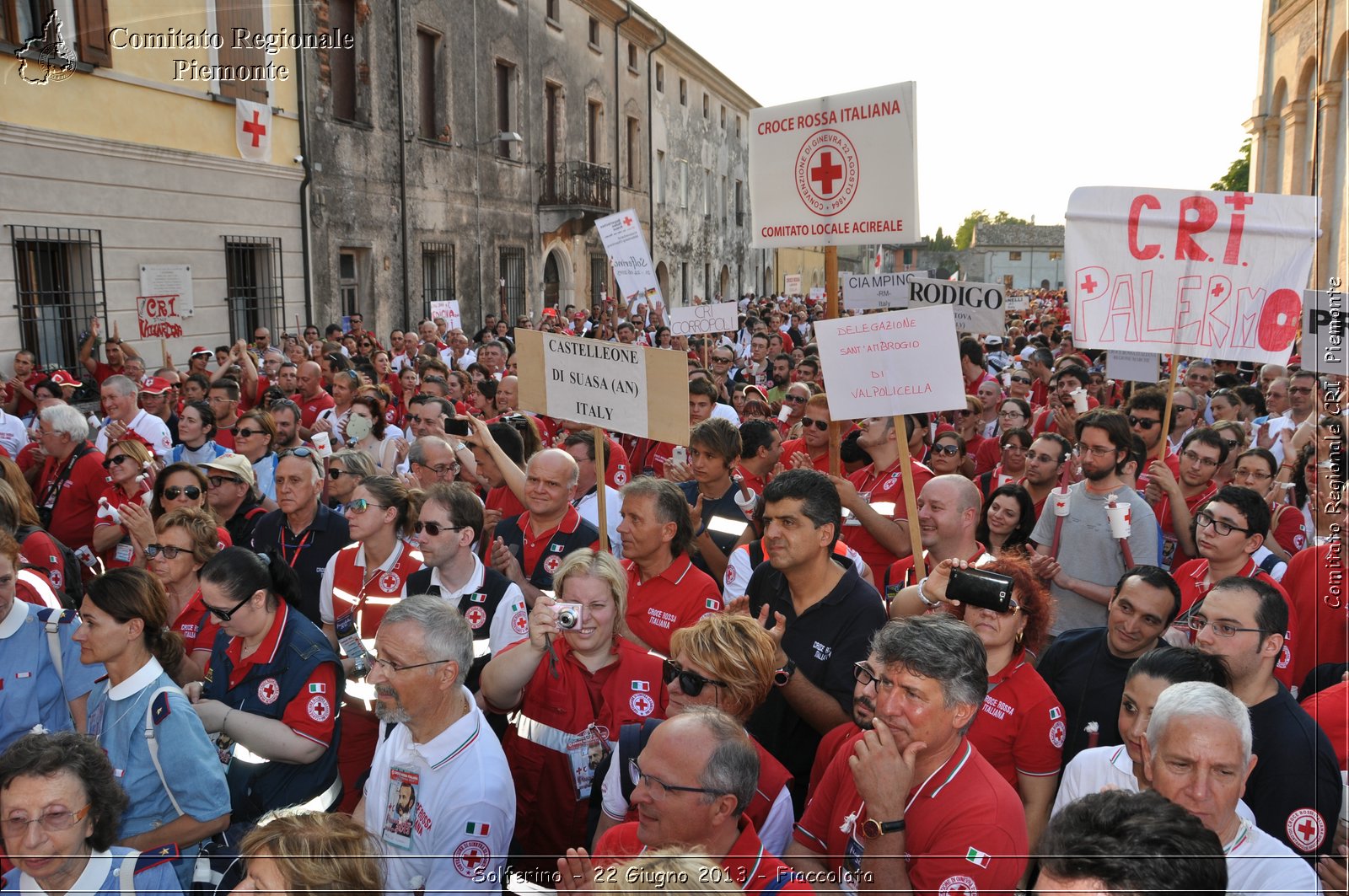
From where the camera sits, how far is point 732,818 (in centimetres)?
274

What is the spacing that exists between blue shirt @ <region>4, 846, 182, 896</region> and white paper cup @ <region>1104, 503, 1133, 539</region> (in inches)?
170

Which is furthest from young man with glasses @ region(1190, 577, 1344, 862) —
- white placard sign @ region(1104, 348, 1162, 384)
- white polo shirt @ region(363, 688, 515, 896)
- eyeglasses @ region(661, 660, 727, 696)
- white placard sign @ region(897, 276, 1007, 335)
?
white placard sign @ region(897, 276, 1007, 335)

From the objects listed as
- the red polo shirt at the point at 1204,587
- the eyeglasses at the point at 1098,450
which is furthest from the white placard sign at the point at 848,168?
the red polo shirt at the point at 1204,587

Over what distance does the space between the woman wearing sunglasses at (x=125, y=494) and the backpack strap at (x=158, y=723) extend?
111 inches

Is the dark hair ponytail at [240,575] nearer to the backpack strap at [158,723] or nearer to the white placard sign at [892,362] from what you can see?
the backpack strap at [158,723]

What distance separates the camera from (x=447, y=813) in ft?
10.2

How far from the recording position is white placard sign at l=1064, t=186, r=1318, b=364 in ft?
17.5

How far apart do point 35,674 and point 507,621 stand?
1.88m

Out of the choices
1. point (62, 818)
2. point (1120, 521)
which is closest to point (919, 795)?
point (62, 818)

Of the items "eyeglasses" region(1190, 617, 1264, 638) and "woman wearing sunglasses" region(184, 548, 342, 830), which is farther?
"woman wearing sunglasses" region(184, 548, 342, 830)

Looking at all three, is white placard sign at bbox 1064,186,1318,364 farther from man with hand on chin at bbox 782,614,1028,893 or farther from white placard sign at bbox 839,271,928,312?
white placard sign at bbox 839,271,928,312

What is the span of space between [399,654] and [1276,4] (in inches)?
978

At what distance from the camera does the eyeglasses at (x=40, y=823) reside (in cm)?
278

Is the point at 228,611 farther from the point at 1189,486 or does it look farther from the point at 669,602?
the point at 1189,486
